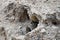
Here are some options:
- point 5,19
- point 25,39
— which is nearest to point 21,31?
point 25,39

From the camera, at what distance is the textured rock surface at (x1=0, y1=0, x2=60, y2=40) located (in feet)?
3.43

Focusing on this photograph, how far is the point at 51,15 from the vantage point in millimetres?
1062

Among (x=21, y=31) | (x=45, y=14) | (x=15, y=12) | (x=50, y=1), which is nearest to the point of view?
(x=45, y=14)

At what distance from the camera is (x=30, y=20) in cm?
135

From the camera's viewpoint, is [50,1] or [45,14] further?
Result: [50,1]

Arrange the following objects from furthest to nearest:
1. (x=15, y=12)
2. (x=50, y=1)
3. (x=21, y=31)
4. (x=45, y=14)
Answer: (x=15, y=12)
(x=21, y=31)
(x=50, y=1)
(x=45, y=14)

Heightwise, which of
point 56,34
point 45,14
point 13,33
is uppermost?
point 45,14

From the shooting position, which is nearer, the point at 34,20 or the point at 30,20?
the point at 34,20

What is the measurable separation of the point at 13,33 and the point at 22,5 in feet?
0.89

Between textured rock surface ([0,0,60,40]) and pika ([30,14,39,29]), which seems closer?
textured rock surface ([0,0,60,40])

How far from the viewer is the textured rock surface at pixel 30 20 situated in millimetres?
1045

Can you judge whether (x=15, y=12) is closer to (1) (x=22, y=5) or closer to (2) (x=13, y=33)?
(1) (x=22, y=5)

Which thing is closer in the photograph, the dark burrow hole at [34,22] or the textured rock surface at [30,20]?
the textured rock surface at [30,20]

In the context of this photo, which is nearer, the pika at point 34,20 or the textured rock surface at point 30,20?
the textured rock surface at point 30,20
